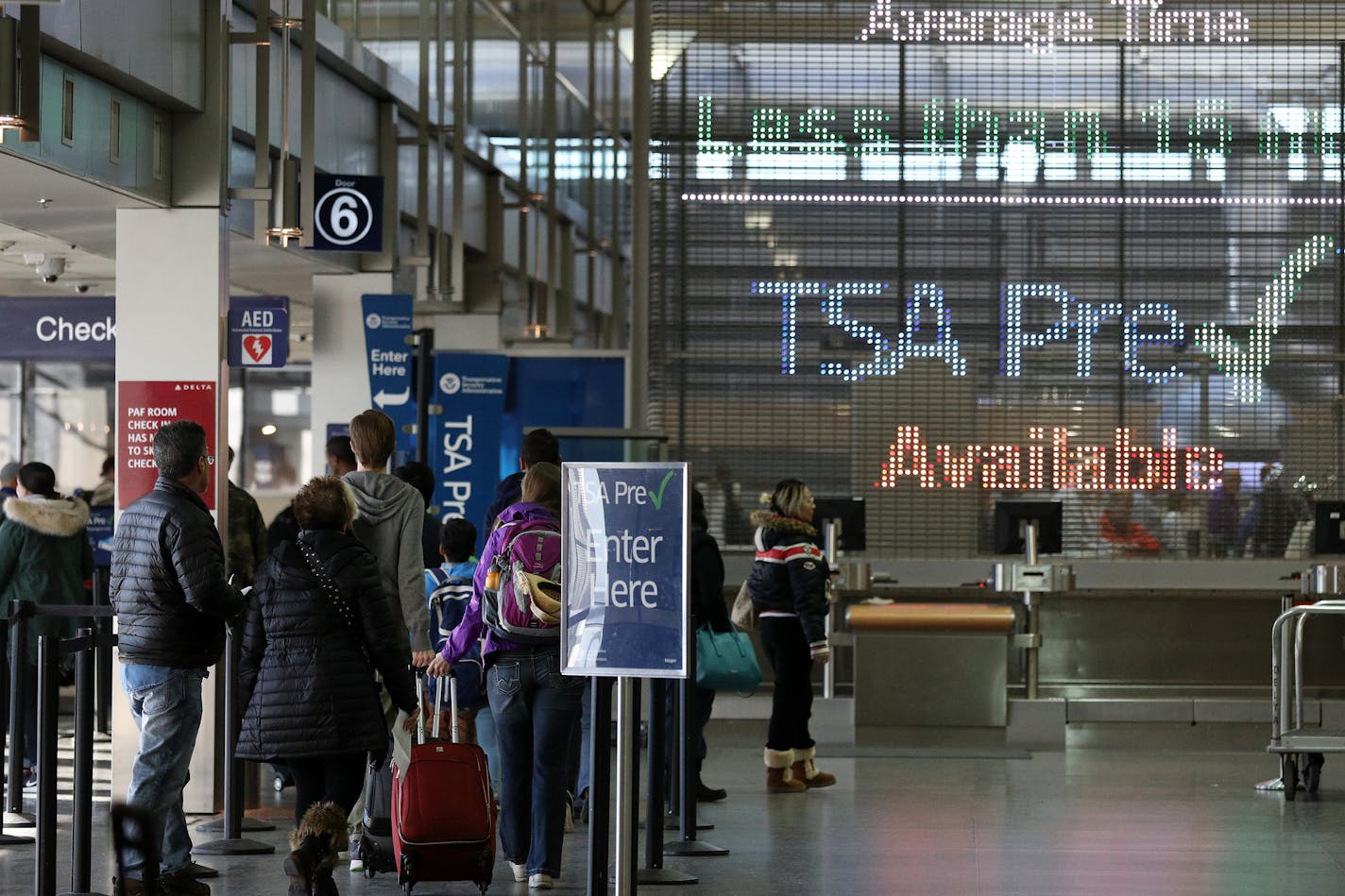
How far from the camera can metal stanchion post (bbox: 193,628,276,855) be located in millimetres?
7707

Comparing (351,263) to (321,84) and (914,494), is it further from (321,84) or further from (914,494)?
(914,494)

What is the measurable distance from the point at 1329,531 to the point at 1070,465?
1571 millimetres

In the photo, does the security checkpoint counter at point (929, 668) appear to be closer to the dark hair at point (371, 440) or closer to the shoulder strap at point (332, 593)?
the dark hair at point (371, 440)

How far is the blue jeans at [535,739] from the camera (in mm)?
6656

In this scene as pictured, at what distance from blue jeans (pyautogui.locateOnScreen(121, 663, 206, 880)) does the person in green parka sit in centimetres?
362

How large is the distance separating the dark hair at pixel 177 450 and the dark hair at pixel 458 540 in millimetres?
1711

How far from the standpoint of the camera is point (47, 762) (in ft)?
19.7

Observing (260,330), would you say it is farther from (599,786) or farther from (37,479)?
(599,786)

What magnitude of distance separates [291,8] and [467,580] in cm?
459

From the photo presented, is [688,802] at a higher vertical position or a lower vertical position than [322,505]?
lower

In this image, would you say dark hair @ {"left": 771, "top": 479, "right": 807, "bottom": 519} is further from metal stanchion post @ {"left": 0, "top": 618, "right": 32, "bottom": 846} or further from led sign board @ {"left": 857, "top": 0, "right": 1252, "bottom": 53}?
led sign board @ {"left": 857, "top": 0, "right": 1252, "bottom": 53}

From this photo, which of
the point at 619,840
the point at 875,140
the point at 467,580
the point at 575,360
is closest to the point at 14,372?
the point at 575,360

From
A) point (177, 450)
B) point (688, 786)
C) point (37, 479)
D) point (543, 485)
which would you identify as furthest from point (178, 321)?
point (688, 786)

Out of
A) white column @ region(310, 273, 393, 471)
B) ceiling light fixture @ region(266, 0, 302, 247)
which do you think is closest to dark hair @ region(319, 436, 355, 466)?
ceiling light fixture @ region(266, 0, 302, 247)
